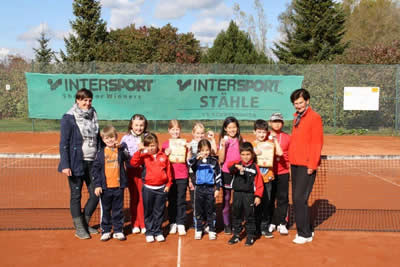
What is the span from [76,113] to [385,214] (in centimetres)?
508

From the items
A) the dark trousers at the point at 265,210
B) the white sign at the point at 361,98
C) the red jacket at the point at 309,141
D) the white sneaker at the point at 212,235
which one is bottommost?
the white sneaker at the point at 212,235

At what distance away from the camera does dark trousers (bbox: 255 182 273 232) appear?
211 inches

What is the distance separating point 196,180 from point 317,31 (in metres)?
27.3

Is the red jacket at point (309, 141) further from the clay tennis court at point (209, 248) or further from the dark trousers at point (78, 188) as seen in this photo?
the dark trousers at point (78, 188)

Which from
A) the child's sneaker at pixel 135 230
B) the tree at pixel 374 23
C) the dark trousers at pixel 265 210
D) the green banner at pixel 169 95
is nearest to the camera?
the dark trousers at pixel 265 210

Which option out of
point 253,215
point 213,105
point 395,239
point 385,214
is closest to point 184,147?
point 253,215

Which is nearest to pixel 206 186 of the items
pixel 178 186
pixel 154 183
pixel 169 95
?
pixel 178 186

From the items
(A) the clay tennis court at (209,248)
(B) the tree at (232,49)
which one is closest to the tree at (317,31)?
(B) the tree at (232,49)

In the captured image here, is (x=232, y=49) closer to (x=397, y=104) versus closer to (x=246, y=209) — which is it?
(x=397, y=104)

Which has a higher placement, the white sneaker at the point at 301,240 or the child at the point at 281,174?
the child at the point at 281,174

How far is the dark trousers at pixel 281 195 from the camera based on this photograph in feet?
17.8

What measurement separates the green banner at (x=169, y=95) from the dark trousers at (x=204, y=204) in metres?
11.4

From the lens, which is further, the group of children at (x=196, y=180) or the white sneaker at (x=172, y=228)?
the white sneaker at (x=172, y=228)

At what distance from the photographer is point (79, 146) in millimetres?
5070
